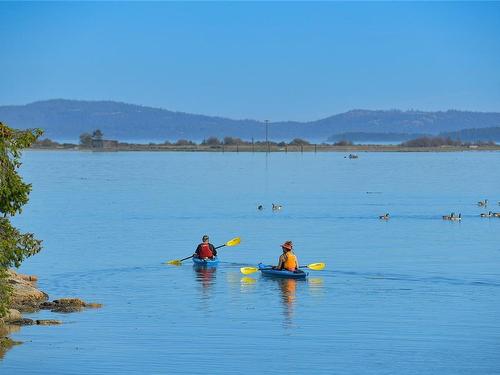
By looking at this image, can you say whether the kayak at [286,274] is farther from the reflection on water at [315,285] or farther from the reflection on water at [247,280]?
the reflection on water at [247,280]

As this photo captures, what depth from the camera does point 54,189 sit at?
283 feet

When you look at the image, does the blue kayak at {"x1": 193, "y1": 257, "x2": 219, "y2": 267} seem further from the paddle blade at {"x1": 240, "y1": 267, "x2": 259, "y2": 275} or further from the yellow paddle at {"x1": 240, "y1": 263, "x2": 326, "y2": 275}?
the paddle blade at {"x1": 240, "y1": 267, "x2": 259, "y2": 275}

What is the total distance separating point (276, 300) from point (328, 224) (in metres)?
23.8

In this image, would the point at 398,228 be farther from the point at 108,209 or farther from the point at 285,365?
the point at 285,365

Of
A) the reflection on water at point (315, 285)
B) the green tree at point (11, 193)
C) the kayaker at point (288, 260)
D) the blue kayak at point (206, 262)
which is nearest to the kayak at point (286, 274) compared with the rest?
the kayaker at point (288, 260)

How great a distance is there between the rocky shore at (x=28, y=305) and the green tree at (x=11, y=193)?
2.84 meters

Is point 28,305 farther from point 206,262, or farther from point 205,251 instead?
point 205,251

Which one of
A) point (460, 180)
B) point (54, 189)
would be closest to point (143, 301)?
point (54, 189)

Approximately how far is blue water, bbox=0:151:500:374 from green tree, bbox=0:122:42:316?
7.03 ft

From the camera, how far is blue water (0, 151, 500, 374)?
2439cm

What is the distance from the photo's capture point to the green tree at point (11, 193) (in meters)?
22.8

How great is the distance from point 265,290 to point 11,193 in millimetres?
12127

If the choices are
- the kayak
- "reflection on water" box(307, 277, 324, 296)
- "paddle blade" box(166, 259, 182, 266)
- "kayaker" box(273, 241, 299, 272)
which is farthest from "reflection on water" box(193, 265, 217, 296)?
"reflection on water" box(307, 277, 324, 296)

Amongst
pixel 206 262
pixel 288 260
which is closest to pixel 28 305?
pixel 288 260
